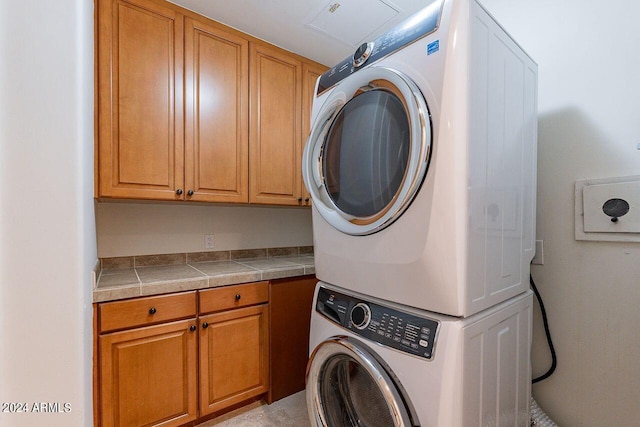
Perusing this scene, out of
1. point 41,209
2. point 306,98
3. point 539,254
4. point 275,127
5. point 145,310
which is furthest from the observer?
point 306,98

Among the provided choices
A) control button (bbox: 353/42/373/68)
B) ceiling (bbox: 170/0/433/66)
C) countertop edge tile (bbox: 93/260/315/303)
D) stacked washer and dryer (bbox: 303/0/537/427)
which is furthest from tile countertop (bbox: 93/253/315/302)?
ceiling (bbox: 170/0/433/66)

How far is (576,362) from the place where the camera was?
1334 mm

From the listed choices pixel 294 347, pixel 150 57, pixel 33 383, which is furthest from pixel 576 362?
pixel 150 57

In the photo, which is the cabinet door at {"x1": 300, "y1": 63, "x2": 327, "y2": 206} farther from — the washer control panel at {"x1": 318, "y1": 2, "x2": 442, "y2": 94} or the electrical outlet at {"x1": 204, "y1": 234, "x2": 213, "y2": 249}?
the washer control panel at {"x1": 318, "y1": 2, "x2": 442, "y2": 94}

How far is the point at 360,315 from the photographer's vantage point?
1.07 m

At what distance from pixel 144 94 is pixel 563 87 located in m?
2.16

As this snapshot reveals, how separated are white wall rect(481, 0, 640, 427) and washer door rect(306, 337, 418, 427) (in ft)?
3.19

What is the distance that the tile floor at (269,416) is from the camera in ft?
5.15

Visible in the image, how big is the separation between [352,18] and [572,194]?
5.14 feet

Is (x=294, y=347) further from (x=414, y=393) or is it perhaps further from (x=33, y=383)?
Result: (x=33, y=383)

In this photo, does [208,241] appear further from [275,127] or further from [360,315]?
[360,315]

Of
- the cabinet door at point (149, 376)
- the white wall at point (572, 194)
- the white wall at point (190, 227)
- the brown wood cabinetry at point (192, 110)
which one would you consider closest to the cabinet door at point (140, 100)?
the brown wood cabinetry at point (192, 110)

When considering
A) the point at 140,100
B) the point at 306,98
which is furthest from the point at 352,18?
the point at 140,100

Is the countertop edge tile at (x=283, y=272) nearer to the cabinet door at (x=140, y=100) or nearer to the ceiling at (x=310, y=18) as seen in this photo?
the cabinet door at (x=140, y=100)
